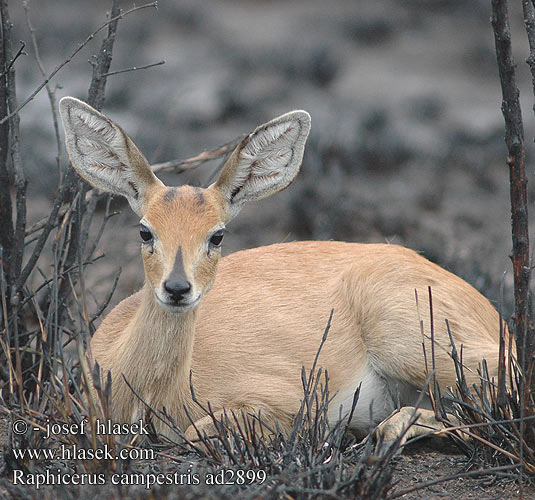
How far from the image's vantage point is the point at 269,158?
4711 millimetres

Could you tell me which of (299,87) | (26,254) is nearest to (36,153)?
(26,254)

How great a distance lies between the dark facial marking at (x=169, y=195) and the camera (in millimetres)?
4457

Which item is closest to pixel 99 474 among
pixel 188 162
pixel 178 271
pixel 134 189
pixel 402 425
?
pixel 178 271

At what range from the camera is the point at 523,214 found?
3996mm

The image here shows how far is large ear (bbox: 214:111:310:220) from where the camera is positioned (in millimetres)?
4609

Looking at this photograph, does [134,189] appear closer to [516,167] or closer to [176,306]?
[176,306]

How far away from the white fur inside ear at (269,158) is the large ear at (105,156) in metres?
0.46

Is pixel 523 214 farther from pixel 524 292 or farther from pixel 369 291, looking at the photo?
pixel 369 291

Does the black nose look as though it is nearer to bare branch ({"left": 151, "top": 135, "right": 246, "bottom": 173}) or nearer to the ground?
the ground

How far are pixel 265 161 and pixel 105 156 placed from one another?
0.84 m

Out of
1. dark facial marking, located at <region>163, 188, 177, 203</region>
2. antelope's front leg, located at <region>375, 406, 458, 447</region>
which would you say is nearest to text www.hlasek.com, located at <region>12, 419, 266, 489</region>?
dark facial marking, located at <region>163, 188, 177, 203</region>

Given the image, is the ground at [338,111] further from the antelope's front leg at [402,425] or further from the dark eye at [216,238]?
the dark eye at [216,238]

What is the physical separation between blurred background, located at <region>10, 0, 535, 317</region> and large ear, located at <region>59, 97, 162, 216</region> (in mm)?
1375

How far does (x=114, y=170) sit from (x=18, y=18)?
52.2ft
